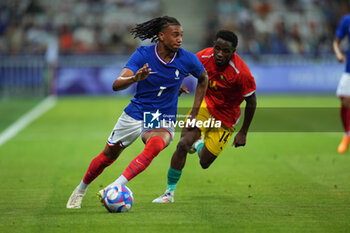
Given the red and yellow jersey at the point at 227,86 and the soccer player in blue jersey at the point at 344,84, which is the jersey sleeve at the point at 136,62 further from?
the soccer player in blue jersey at the point at 344,84

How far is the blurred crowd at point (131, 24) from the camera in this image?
2894 centimetres

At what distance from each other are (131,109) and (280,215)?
214 cm

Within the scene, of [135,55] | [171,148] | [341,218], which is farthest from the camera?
[171,148]

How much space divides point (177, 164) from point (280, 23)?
24.4m

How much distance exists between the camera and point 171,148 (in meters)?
13.5

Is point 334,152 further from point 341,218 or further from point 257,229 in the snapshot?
point 257,229

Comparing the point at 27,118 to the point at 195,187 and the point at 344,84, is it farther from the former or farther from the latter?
the point at 195,187

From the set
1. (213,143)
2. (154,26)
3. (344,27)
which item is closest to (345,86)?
(344,27)

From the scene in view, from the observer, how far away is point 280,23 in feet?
103

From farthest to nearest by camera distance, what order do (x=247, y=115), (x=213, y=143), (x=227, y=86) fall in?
1. (x=213, y=143)
2. (x=227, y=86)
3. (x=247, y=115)

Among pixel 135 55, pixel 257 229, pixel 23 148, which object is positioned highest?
pixel 135 55

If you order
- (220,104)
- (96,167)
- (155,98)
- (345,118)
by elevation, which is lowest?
(345,118)

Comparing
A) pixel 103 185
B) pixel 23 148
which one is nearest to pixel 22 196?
pixel 103 185

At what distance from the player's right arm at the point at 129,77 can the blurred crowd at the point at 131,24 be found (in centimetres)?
2035
